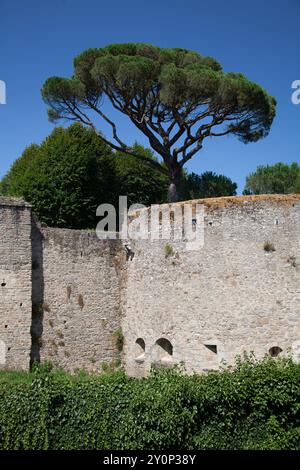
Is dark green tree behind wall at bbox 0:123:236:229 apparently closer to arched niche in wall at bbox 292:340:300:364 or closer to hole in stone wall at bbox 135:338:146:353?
hole in stone wall at bbox 135:338:146:353

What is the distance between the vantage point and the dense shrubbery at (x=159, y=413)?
8.72m

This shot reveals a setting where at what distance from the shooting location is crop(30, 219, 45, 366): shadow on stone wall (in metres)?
13.7

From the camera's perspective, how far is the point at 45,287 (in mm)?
13961

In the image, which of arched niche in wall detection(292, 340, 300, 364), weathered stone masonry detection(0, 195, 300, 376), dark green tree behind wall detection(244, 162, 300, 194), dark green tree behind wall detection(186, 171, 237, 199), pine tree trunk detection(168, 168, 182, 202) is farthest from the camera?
dark green tree behind wall detection(244, 162, 300, 194)

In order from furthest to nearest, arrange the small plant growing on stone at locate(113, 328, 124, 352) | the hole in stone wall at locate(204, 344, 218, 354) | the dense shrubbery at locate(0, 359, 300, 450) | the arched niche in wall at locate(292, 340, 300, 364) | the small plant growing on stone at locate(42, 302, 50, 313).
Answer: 1. the small plant growing on stone at locate(113, 328, 124, 352)
2. the small plant growing on stone at locate(42, 302, 50, 313)
3. the hole in stone wall at locate(204, 344, 218, 354)
4. the arched niche in wall at locate(292, 340, 300, 364)
5. the dense shrubbery at locate(0, 359, 300, 450)

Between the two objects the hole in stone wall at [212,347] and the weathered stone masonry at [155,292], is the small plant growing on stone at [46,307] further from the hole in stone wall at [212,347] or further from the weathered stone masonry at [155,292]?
the hole in stone wall at [212,347]

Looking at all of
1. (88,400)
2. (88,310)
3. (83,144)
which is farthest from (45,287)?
(83,144)

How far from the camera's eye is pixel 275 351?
1174cm

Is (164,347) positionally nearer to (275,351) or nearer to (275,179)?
(275,351)

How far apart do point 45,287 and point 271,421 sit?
23.0 feet

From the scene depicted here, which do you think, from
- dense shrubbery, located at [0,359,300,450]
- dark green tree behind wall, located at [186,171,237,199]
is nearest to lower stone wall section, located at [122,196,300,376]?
dense shrubbery, located at [0,359,300,450]

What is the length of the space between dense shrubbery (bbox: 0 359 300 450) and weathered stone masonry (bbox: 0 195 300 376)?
2.17 metres

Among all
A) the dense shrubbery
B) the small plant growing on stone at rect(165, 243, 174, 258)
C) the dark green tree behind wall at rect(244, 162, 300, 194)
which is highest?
the dark green tree behind wall at rect(244, 162, 300, 194)
